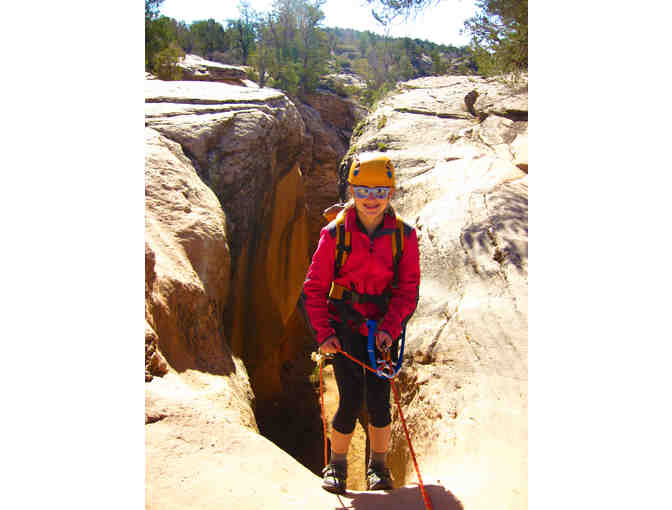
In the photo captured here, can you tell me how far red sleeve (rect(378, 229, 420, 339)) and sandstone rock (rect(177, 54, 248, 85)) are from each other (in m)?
17.9

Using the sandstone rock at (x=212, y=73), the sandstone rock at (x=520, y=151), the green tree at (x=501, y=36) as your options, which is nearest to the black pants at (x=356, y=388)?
the sandstone rock at (x=520, y=151)

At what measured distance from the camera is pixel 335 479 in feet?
9.27

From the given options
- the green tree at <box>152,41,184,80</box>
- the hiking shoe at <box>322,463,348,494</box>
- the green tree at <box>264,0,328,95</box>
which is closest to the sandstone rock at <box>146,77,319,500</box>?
the hiking shoe at <box>322,463,348,494</box>

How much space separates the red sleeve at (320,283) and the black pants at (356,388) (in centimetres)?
21

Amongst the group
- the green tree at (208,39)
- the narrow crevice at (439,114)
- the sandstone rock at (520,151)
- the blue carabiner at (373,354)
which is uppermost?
the green tree at (208,39)

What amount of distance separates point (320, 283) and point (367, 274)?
0.28 metres

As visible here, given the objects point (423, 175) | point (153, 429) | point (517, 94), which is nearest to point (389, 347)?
point (153, 429)

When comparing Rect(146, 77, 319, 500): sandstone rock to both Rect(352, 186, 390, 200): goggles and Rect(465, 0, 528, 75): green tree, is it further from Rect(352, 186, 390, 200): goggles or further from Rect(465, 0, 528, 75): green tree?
Rect(465, 0, 528, 75): green tree

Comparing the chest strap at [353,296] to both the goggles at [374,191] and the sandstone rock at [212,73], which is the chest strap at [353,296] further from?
the sandstone rock at [212,73]

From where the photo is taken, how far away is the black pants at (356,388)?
2857 mm

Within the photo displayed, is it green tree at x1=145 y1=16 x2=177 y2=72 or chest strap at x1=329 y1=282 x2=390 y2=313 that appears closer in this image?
chest strap at x1=329 y1=282 x2=390 y2=313

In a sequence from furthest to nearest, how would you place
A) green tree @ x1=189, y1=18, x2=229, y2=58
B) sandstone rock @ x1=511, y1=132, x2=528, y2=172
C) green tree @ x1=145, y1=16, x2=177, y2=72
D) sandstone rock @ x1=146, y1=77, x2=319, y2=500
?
green tree @ x1=189, y1=18, x2=229, y2=58, green tree @ x1=145, y1=16, x2=177, y2=72, sandstone rock @ x1=511, y1=132, x2=528, y2=172, sandstone rock @ x1=146, y1=77, x2=319, y2=500

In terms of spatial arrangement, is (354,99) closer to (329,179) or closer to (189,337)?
(329,179)

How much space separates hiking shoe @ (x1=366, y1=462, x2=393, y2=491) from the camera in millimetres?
2912
